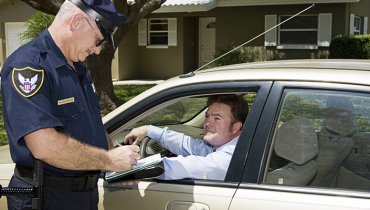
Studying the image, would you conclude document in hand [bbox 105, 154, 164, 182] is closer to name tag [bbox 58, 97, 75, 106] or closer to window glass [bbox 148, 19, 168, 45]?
name tag [bbox 58, 97, 75, 106]

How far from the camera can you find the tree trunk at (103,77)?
981 centimetres

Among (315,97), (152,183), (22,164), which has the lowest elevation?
(152,183)

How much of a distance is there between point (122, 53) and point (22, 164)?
650 inches

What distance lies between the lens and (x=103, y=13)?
7.18 feet

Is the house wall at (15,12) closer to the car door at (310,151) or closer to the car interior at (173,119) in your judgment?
the car interior at (173,119)

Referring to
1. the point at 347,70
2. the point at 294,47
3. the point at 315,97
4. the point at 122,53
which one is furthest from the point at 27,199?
the point at 122,53

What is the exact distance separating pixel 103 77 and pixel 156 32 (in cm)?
939

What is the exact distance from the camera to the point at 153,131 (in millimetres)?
3010

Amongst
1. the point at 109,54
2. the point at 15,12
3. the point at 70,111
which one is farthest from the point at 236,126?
the point at 15,12

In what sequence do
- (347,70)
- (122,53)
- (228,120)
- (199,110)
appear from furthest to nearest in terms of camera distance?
(122,53) → (199,110) → (228,120) → (347,70)

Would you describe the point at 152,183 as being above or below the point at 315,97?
below

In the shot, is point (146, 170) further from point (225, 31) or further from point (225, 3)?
point (225, 31)

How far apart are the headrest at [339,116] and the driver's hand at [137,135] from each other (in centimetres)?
107

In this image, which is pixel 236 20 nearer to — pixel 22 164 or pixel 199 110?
pixel 199 110
